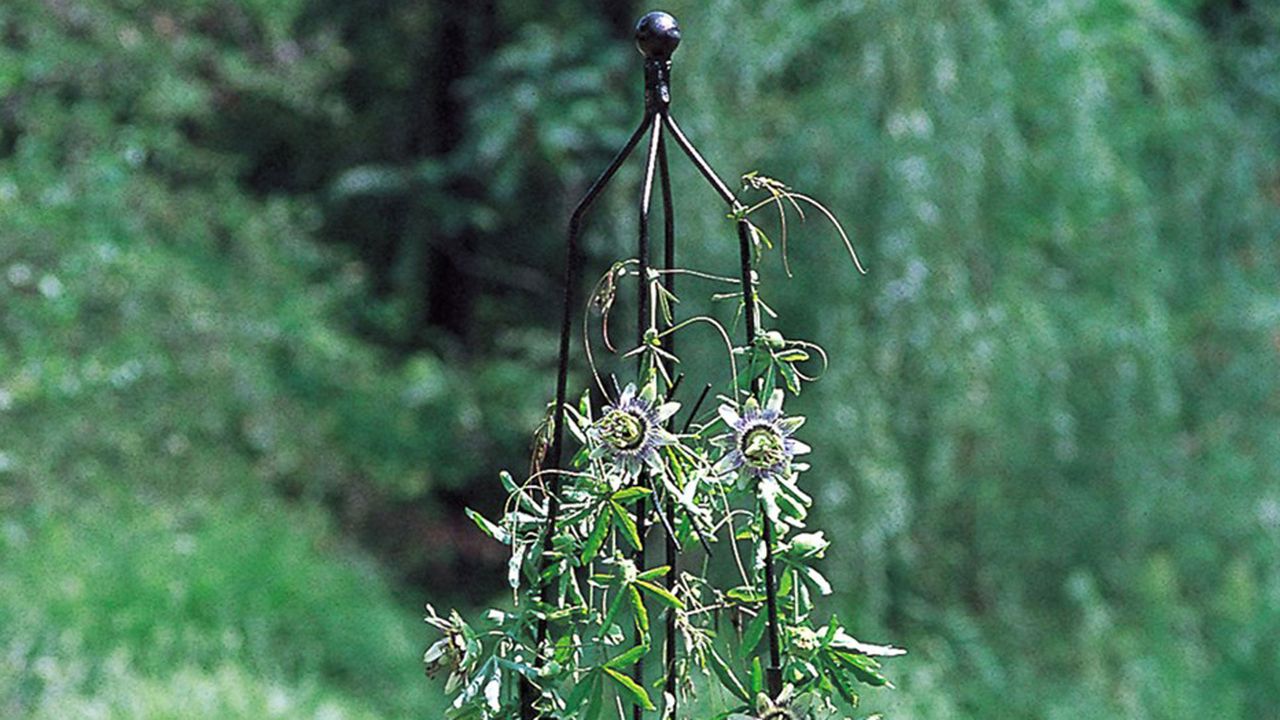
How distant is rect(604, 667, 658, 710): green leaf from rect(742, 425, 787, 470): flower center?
0.45 feet

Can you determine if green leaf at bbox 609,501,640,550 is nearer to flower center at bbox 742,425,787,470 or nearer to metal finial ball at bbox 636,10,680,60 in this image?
flower center at bbox 742,425,787,470

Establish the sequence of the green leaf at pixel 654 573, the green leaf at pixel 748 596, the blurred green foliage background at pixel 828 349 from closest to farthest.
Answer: the green leaf at pixel 654 573, the green leaf at pixel 748 596, the blurred green foliage background at pixel 828 349

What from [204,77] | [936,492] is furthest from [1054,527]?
[204,77]

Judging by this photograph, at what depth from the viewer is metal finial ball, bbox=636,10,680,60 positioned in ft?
2.87

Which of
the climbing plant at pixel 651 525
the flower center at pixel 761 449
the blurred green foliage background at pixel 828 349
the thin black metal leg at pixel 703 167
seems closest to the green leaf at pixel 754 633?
the climbing plant at pixel 651 525

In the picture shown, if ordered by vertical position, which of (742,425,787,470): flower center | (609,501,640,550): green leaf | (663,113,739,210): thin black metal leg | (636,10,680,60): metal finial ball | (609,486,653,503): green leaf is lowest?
(609,501,640,550): green leaf

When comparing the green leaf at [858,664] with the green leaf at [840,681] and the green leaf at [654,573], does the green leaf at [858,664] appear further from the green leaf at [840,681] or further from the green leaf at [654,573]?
the green leaf at [654,573]

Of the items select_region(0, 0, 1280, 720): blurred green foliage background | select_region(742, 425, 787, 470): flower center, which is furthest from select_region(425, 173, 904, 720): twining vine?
select_region(0, 0, 1280, 720): blurred green foliage background

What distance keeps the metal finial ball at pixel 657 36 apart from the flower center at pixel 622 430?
22 cm

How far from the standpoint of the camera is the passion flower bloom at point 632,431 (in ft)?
2.67

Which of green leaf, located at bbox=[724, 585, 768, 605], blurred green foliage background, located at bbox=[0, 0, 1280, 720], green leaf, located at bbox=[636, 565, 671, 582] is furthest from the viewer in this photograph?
blurred green foliage background, located at bbox=[0, 0, 1280, 720]

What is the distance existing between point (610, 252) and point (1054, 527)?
978mm

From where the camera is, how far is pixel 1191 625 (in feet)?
8.17

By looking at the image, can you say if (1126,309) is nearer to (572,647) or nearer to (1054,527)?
(1054,527)
